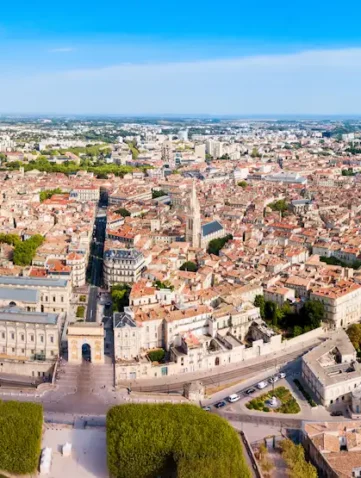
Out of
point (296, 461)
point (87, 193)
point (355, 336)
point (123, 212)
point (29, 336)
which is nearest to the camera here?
point (296, 461)

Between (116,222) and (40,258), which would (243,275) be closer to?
(40,258)

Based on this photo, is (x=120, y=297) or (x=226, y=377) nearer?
(x=226, y=377)

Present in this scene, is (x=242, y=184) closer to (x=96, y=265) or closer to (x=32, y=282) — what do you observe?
(x=96, y=265)

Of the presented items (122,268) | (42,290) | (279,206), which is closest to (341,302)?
(122,268)

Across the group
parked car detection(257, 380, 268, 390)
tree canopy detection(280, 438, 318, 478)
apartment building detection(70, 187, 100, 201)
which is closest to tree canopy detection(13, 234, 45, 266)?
parked car detection(257, 380, 268, 390)

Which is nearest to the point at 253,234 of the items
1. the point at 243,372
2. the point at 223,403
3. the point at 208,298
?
the point at 208,298

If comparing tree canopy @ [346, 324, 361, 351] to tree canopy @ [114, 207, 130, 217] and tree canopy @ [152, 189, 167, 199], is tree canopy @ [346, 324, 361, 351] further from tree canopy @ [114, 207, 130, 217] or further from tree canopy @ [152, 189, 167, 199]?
tree canopy @ [152, 189, 167, 199]
